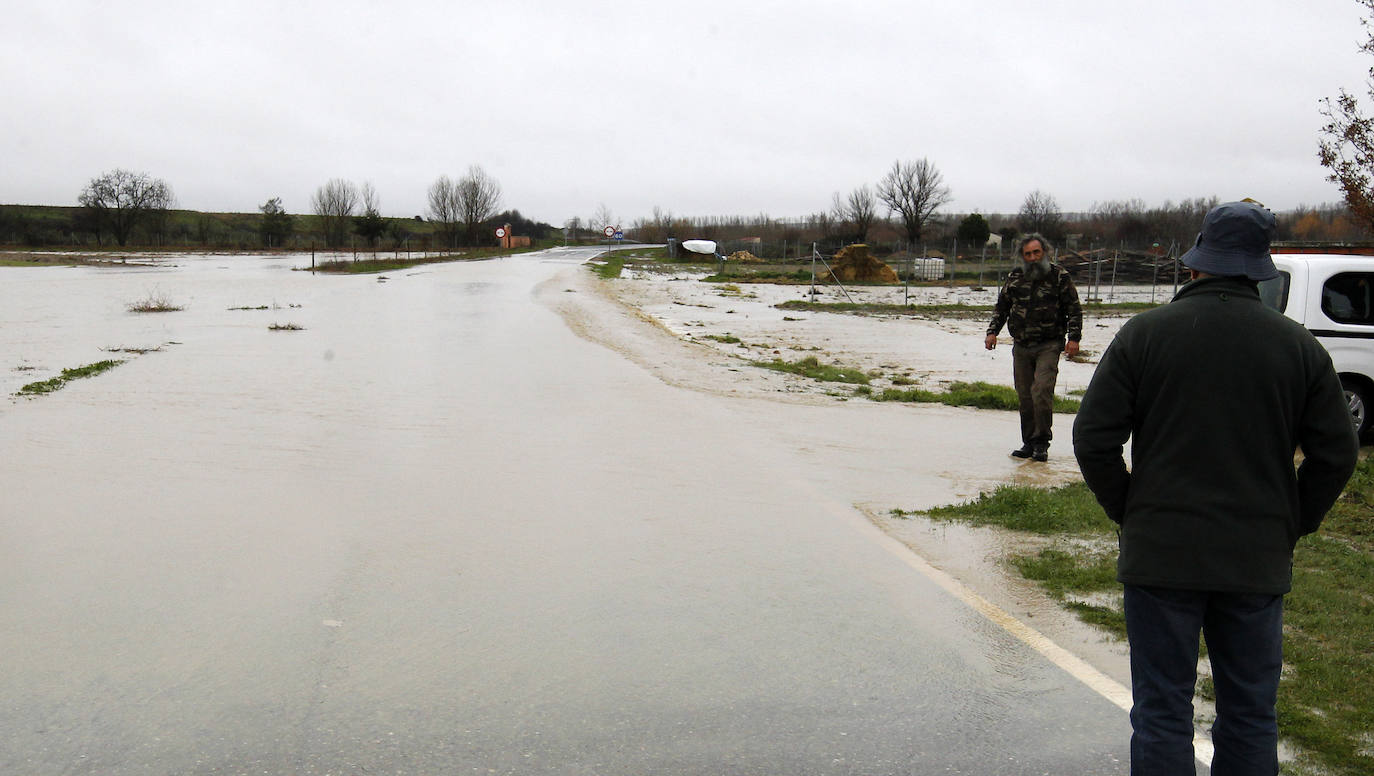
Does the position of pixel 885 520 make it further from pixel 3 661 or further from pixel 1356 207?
pixel 1356 207

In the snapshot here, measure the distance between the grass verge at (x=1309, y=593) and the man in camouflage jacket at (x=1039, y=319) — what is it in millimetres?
1284

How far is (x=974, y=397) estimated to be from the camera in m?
14.5

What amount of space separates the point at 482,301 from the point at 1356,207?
24.9 m

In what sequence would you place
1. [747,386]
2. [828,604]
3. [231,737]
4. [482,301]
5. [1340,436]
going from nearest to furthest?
Result: [1340,436] → [231,737] → [828,604] → [747,386] → [482,301]

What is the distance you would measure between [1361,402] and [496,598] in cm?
938

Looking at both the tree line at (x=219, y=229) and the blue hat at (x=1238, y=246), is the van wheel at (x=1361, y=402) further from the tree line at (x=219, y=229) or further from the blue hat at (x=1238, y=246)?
the tree line at (x=219, y=229)

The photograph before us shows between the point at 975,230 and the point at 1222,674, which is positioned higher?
the point at 975,230

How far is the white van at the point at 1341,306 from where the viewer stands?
10750 millimetres

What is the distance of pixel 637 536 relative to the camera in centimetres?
730

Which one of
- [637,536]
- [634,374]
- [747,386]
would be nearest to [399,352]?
[634,374]

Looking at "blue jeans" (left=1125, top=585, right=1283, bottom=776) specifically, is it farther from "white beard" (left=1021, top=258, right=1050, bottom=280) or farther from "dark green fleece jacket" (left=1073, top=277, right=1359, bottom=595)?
"white beard" (left=1021, top=258, right=1050, bottom=280)

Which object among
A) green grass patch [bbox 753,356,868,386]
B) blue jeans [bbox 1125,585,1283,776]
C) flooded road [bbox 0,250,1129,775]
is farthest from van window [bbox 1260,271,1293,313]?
blue jeans [bbox 1125,585,1283,776]

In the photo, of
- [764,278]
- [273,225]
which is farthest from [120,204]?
[764,278]

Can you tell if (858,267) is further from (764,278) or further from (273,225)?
(273,225)
